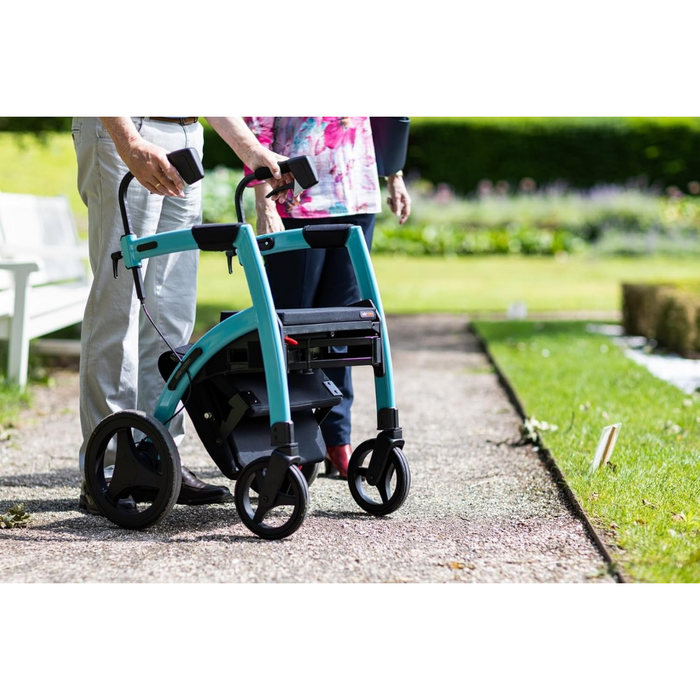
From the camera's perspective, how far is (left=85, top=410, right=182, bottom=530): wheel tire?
9.33ft

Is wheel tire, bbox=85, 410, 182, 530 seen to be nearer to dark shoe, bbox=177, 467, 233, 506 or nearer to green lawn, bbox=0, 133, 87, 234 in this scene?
dark shoe, bbox=177, 467, 233, 506

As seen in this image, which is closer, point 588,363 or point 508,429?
point 508,429

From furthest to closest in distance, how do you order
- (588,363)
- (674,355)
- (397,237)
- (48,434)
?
(397,237)
(674,355)
(588,363)
(48,434)

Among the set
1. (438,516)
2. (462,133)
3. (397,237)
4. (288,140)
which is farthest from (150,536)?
(462,133)

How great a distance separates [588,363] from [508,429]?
5.98ft

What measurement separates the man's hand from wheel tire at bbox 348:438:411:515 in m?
1.01

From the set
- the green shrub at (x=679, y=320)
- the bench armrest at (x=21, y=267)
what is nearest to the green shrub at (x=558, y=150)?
the green shrub at (x=679, y=320)

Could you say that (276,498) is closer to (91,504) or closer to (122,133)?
(91,504)

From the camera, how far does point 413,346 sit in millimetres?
7645

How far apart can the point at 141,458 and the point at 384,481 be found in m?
0.77

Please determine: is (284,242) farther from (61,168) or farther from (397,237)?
(61,168)

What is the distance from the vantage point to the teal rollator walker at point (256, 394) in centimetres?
271

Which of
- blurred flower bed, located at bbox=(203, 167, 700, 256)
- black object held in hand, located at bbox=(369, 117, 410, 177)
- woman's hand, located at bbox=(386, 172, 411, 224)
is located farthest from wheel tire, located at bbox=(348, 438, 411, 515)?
blurred flower bed, located at bbox=(203, 167, 700, 256)

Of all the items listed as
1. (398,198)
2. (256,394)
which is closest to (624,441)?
(398,198)
